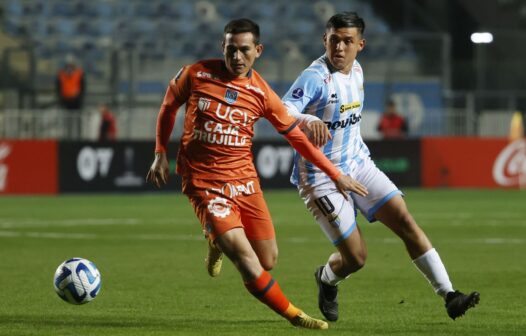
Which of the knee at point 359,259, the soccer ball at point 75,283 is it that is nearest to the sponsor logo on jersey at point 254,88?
the knee at point 359,259

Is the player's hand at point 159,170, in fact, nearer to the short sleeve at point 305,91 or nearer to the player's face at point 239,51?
the player's face at point 239,51

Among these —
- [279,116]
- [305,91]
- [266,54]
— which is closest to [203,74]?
[279,116]

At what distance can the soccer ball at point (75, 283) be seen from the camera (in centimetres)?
902

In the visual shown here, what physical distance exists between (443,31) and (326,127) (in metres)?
26.4

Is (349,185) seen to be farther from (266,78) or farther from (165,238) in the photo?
(266,78)

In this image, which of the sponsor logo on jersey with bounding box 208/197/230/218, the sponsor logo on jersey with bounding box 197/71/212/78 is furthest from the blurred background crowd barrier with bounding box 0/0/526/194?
the sponsor logo on jersey with bounding box 208/197/230/218

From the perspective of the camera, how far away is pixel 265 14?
1341 inches

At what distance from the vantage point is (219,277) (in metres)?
12.1

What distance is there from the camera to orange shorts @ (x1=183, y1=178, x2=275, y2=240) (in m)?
8.28

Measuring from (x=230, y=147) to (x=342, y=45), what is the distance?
1239mm

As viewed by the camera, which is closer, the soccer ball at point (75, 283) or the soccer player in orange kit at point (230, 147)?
the soccer player in orange kit at point (230, 147)

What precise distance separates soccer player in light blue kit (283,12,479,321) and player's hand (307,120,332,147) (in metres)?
0.43

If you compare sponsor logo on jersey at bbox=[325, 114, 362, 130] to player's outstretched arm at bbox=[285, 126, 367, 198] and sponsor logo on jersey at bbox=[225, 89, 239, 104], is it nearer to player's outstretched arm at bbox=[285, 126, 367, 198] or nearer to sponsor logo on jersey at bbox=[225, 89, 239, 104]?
player's outstretched arm at bbox=[285, 126, 367, 198]

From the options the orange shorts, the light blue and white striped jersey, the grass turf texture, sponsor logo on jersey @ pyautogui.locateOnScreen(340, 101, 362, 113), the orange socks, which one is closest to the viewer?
the orange socks
